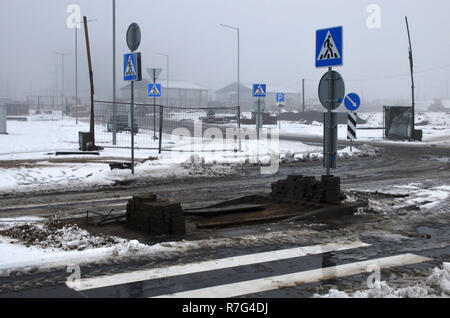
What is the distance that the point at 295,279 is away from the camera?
16.9 ft

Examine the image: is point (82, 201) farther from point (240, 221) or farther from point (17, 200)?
point (240, 221)

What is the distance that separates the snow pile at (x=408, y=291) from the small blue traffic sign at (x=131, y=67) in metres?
9.05

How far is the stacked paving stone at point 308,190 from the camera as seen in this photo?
29.1 feet

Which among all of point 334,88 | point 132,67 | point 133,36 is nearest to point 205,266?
point 334,88

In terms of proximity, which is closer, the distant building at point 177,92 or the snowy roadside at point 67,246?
the snowy roadside at point 67,246

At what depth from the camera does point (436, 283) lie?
15.5 ft

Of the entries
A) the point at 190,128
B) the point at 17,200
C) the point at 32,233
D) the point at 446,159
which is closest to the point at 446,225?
the point at 32,233

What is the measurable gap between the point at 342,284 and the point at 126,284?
2072 mm

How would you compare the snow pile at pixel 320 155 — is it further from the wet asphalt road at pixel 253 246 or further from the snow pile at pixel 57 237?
the snow pile at pixel 57 237

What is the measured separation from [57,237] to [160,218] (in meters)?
1.34

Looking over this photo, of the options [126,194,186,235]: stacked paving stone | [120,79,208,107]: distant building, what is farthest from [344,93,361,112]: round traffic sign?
[120,79,208,107]: distant building

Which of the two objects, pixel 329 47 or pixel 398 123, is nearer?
pixel 329 47

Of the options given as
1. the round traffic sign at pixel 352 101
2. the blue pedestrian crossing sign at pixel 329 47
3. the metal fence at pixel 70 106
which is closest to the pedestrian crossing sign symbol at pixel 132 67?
Answer: the blue pedestrian crossing sign at pixel 329 47

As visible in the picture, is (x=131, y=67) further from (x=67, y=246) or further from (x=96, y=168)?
(x=67, y=246)
